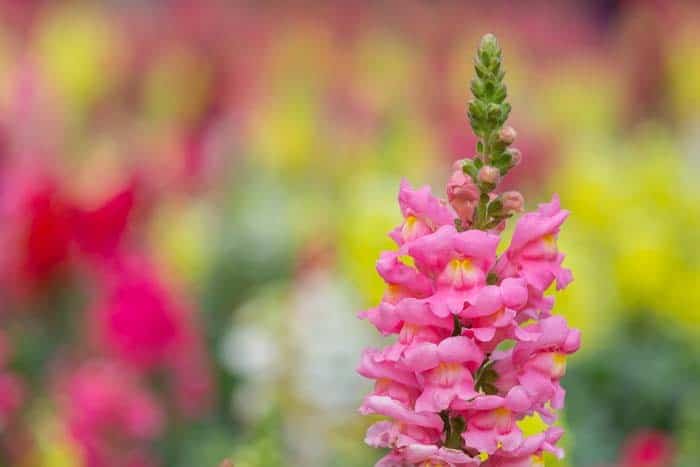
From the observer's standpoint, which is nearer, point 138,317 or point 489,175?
point 489,175

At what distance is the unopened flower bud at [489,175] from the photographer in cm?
72

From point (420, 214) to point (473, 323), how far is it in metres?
0.06

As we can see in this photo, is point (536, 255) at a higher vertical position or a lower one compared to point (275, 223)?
Result: lower

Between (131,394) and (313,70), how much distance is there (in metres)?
2.96

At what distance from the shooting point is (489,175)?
0.73 m

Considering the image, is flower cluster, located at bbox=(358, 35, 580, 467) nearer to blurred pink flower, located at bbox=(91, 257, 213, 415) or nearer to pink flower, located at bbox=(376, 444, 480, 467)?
pink flower, located at bbox=(376, 444, 480, 467)

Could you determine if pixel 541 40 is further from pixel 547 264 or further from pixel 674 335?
pixel 547 264

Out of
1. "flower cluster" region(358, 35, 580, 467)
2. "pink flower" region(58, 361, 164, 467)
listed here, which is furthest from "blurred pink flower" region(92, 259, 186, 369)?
"flower cluster" region(358, 35, 580, 467)

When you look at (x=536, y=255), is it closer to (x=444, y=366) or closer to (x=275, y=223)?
(x=444, y=366)

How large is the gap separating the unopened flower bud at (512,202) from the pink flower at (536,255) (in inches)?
0.7

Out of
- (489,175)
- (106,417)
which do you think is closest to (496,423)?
(489,175)

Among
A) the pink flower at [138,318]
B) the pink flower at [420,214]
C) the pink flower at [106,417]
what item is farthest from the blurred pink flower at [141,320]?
the pink flower at [420,214]

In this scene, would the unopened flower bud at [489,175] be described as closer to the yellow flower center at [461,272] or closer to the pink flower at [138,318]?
the yellow flower center at [461,272]

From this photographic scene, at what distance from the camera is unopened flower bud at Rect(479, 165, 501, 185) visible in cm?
72
